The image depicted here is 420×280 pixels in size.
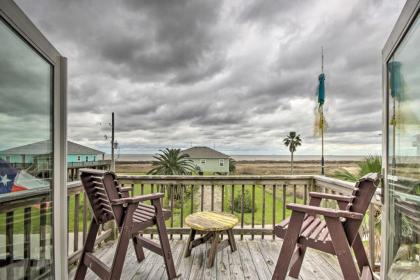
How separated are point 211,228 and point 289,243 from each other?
0.92 meters

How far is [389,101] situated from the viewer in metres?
1.54

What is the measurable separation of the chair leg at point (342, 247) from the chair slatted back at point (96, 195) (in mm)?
1793

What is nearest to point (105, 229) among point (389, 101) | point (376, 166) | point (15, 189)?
point (15, 189)

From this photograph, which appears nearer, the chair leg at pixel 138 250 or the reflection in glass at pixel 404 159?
the reflection in glass at pixel 404 159

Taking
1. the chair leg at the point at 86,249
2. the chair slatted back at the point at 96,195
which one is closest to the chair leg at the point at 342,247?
the chair slatted back at the point at 96,195

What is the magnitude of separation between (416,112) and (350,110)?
6230 millimetres

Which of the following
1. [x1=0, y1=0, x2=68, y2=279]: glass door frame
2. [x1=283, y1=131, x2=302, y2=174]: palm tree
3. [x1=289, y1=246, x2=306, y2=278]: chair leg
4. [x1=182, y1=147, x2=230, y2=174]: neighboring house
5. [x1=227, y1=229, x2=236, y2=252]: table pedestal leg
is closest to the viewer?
[x1=0, y1=0, x2=68, y2=279]: glass door frame

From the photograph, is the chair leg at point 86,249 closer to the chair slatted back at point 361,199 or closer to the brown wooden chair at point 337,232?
the brown wooden chair at point 337,232

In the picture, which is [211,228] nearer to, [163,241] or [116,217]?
[163,241]

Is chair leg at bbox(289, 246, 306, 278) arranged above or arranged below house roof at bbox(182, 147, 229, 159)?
below

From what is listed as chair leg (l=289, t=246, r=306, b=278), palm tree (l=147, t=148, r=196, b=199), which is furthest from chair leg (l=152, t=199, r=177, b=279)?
palm tree (l=147, t=148, r=196, b=199)

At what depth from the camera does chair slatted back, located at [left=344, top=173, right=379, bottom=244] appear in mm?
1610

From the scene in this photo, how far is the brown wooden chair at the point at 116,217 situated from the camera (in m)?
1.89

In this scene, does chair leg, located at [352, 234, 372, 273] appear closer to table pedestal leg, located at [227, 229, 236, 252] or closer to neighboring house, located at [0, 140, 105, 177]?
table pedestal leg, located at [227, 229, 236, 252]
